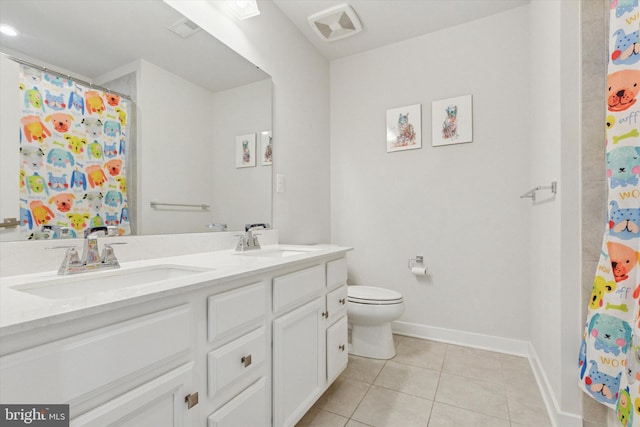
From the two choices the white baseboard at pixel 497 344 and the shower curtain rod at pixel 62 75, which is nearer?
the shower curtain rod at pixel 62 75

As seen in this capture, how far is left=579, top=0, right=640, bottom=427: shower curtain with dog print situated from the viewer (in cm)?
98

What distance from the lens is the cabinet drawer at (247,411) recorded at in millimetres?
872

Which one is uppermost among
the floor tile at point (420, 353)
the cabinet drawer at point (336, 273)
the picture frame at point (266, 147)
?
the picture frame at point (266, 147)

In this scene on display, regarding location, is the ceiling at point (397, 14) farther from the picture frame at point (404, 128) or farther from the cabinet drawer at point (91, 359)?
the cabinet drawer at point (91, 359)

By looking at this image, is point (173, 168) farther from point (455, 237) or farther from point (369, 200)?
point (455, 237)

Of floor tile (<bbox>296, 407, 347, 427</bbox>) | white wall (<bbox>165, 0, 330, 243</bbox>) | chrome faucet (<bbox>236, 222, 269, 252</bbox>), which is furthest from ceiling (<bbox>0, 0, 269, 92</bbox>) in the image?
floor tile (<bbox>296, 407, 347, 427</bbox>)

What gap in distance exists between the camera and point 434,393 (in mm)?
1640

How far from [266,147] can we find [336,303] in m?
1.07

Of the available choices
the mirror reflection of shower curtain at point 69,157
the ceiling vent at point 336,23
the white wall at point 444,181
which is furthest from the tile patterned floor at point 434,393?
the ceiling vent at point 336,23

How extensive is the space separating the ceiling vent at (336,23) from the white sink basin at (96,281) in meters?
1.99

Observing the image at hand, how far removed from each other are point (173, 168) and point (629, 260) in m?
1.81

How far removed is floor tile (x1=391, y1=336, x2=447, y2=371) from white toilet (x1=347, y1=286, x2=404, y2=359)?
0.08 metres

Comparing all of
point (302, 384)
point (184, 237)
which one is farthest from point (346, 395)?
point (184, 237)

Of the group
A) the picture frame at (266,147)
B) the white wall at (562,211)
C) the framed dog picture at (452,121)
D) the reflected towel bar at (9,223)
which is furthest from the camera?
the framed dog picture at (452,121)
